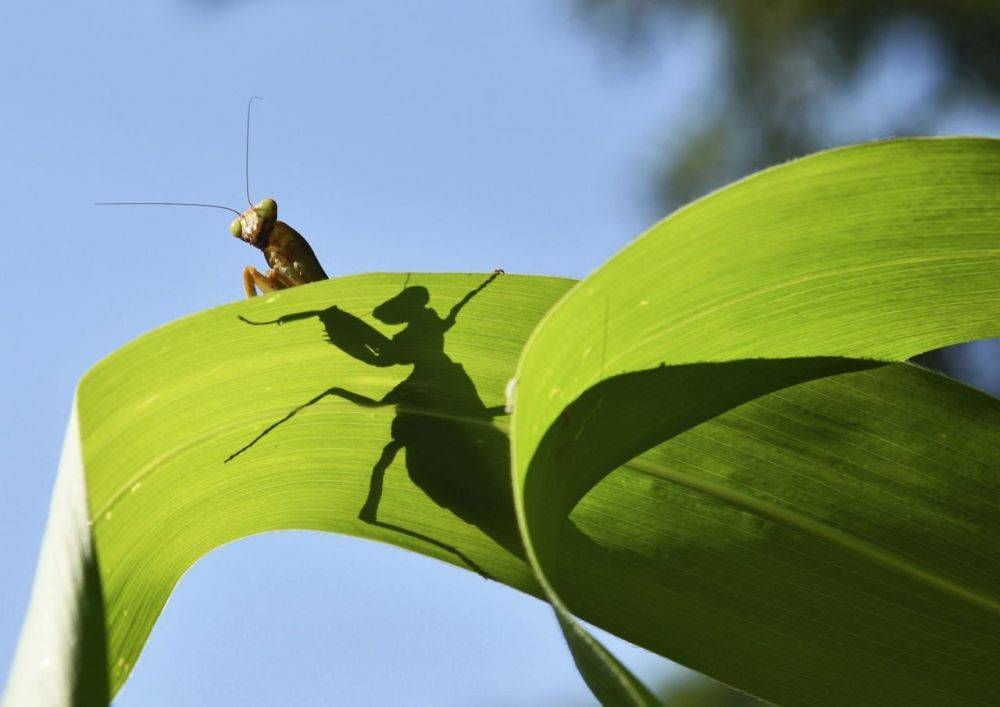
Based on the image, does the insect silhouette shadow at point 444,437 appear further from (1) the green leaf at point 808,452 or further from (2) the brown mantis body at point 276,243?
(2) the brown mantis body at point 276,243

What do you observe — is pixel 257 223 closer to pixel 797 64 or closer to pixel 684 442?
pixel 684 442

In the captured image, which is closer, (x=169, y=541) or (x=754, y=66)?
(x=169, y=541)

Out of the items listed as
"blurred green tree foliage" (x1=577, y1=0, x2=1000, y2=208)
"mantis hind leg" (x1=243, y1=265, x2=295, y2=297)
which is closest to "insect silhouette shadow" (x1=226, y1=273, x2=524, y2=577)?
"mantis hind leg" (x1=243, y1=265, x2=295, y2=297)

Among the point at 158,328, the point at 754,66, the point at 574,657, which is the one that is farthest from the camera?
the point at 754,66

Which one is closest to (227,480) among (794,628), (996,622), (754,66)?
(794,628)

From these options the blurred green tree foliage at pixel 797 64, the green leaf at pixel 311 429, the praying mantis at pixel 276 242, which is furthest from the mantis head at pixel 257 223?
the blurred green tree foliage at pixel 797 64

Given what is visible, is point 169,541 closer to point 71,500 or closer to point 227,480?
point 227,480

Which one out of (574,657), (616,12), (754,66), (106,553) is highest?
(616,12)

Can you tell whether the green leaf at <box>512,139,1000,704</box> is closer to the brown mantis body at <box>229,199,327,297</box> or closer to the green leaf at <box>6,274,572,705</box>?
the green leaf at <box>6,274,572,705</box>
